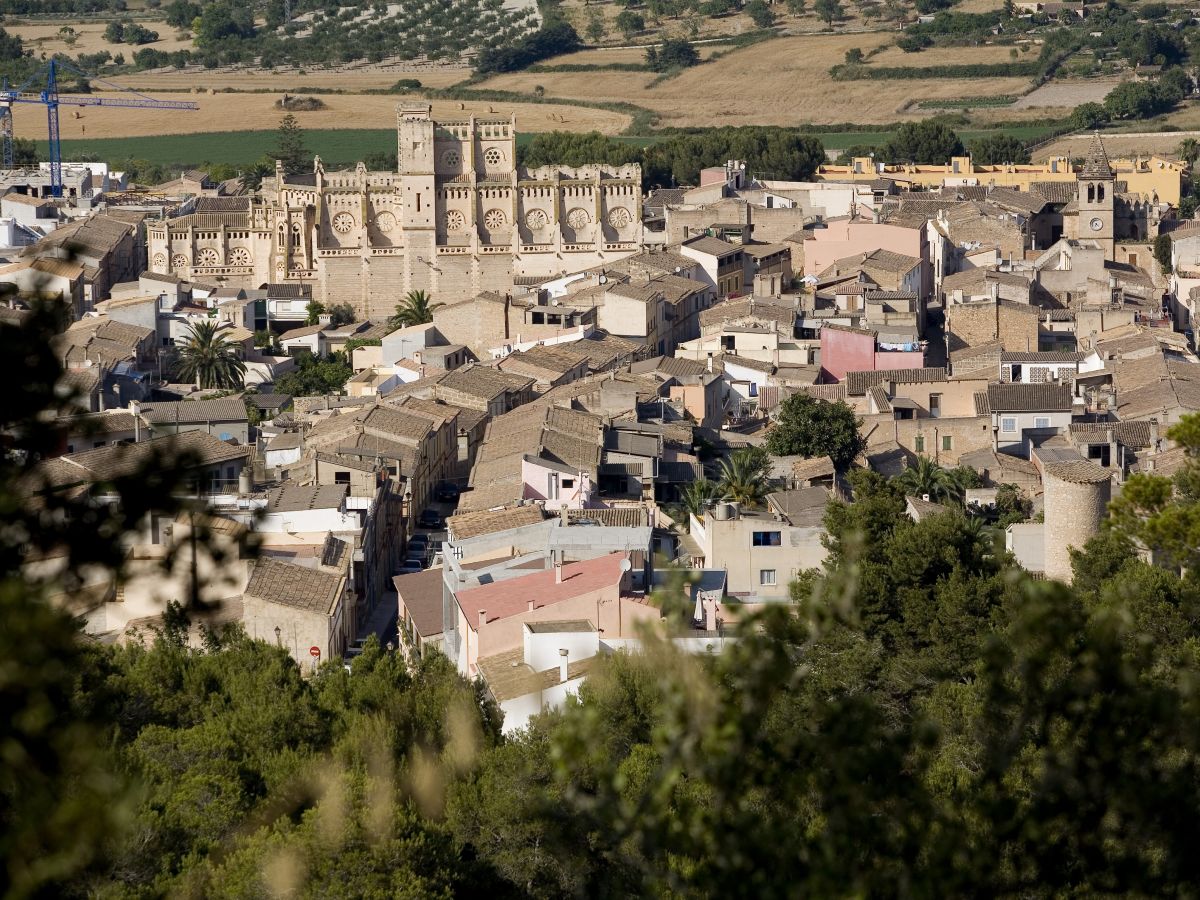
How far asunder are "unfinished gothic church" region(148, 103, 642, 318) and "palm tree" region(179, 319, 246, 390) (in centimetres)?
Answer: 856

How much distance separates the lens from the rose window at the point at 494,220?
50688 millimetres

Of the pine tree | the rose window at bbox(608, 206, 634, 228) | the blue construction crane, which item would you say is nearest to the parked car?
the rose window at bbox(608, 206, 634, 228)

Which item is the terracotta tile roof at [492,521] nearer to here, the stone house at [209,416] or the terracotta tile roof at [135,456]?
the terracotta tile roof at [135,456]

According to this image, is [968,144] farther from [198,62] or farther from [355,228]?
[198,62]

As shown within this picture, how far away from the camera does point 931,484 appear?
29266 millimetres

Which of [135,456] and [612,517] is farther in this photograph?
[612,517]

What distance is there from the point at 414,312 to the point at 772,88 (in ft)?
187

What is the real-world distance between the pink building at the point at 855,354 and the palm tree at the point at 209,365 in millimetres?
10253

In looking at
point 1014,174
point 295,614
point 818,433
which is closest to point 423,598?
point 295,614

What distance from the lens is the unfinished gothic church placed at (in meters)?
49.9

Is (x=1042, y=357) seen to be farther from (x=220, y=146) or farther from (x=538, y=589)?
(x=220, y=146)

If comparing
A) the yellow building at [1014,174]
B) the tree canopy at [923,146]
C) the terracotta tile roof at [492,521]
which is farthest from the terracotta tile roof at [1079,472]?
the tree canopy at [923,146]

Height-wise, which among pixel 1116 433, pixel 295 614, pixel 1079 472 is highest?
pixel 1079 472

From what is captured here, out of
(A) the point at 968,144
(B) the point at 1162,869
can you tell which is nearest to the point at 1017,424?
(B) the point at 1162,869
